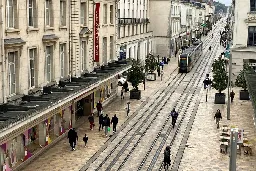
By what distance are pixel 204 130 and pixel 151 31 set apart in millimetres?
51237

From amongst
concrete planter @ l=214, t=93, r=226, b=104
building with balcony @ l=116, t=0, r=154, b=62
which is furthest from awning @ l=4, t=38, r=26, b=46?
building with balcony @ l=116, t=0, r=154, b=62

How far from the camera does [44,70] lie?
27797 mm

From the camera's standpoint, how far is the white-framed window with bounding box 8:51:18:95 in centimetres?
2359

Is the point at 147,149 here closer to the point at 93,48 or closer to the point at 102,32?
the point at 93,48

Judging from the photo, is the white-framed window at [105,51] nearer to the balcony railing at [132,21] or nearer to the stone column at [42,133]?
the stone column at [42,133]

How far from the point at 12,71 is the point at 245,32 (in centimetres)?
3475

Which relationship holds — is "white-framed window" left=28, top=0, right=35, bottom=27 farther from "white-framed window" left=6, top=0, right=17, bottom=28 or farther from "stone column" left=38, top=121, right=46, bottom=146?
"stone column" left=38, top=121, right=46, bottom=146

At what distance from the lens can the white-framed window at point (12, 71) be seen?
77.4 feet

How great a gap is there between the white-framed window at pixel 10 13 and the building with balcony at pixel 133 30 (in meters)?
31.4

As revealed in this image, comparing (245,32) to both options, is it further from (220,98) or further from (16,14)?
(16,14)

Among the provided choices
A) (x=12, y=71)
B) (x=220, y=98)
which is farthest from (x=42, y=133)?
(x=220, y=98)

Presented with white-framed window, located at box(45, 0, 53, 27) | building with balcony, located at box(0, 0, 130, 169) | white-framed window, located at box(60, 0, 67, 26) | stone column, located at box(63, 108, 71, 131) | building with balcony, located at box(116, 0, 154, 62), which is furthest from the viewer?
building with balcony, located at box(116, 0, 154, 62)

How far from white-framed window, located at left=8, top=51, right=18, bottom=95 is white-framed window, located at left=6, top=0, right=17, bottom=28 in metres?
1.56

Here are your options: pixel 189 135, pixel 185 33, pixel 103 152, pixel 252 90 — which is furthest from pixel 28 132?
pixel 185 33
